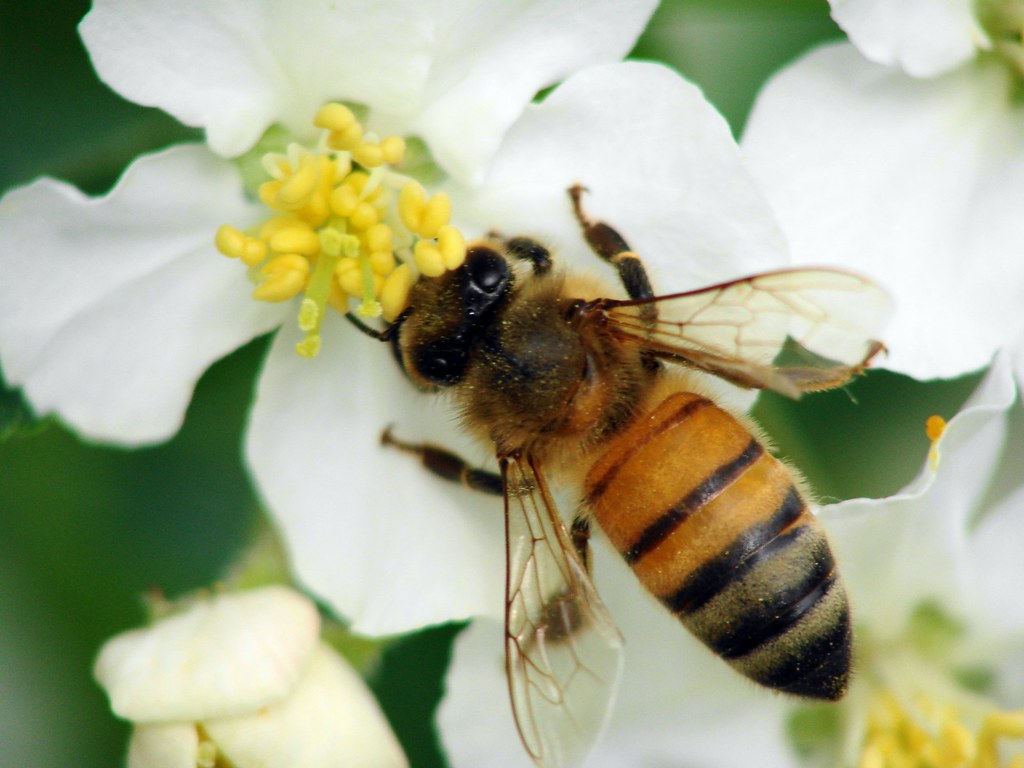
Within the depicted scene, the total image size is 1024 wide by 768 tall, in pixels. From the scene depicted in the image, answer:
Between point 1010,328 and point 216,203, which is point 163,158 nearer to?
point 216,203

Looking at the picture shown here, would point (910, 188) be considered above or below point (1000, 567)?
above

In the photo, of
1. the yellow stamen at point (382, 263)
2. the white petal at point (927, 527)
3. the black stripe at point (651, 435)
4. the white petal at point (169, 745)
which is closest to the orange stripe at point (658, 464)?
the black stripe at point (651, 435)

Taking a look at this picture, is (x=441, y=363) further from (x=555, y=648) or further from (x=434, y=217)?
(x=555, y=648)

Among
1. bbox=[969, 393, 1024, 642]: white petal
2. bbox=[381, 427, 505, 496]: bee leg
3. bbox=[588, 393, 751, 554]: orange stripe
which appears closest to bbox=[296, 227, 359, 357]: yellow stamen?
bbox=[381, 427, 505, 496]: bee leg

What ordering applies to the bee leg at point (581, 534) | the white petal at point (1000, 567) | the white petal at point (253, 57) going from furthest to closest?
the white petal at point (1000, 567) < the bee leg at point (581, 534) < the white petal at point (253, 57)

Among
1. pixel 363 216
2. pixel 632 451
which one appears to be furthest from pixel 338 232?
pixel 632 451

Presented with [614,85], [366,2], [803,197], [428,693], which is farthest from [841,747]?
[366,2]

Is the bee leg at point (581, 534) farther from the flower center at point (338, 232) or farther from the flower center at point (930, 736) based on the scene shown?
the flower center at point (930, 736)

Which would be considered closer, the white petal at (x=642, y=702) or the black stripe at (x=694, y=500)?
the black stripe at (x=694, y=500)
